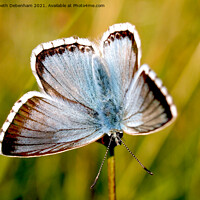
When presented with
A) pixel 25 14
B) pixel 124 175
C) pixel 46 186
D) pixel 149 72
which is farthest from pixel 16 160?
pixel 25 14

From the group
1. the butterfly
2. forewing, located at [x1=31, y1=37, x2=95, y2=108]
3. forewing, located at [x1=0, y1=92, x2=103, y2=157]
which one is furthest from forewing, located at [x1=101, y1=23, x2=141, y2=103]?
forewing, located at [x1=0, y1=92, x2=103, y2=157]

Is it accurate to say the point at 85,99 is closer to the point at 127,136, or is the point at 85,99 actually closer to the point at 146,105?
the point at 146,105

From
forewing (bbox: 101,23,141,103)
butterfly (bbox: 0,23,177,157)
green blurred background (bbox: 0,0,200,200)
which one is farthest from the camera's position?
green blurred background (bbox: 0,0,200,200)

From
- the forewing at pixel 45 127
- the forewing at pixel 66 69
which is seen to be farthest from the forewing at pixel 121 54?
the forewing at pixel 45 127

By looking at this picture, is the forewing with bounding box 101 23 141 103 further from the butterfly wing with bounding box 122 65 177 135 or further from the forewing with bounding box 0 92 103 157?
the forewing with bounding box 0 92 103 157

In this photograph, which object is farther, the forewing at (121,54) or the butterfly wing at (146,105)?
the forewing at (121,54)

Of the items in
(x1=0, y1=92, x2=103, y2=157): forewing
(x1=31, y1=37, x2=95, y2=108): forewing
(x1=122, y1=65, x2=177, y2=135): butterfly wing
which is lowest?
(x1=122, y1=65, x2=177, y2=135): butterfly wing

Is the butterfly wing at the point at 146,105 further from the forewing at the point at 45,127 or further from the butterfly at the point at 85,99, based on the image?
the forewing at the point at 45,127
